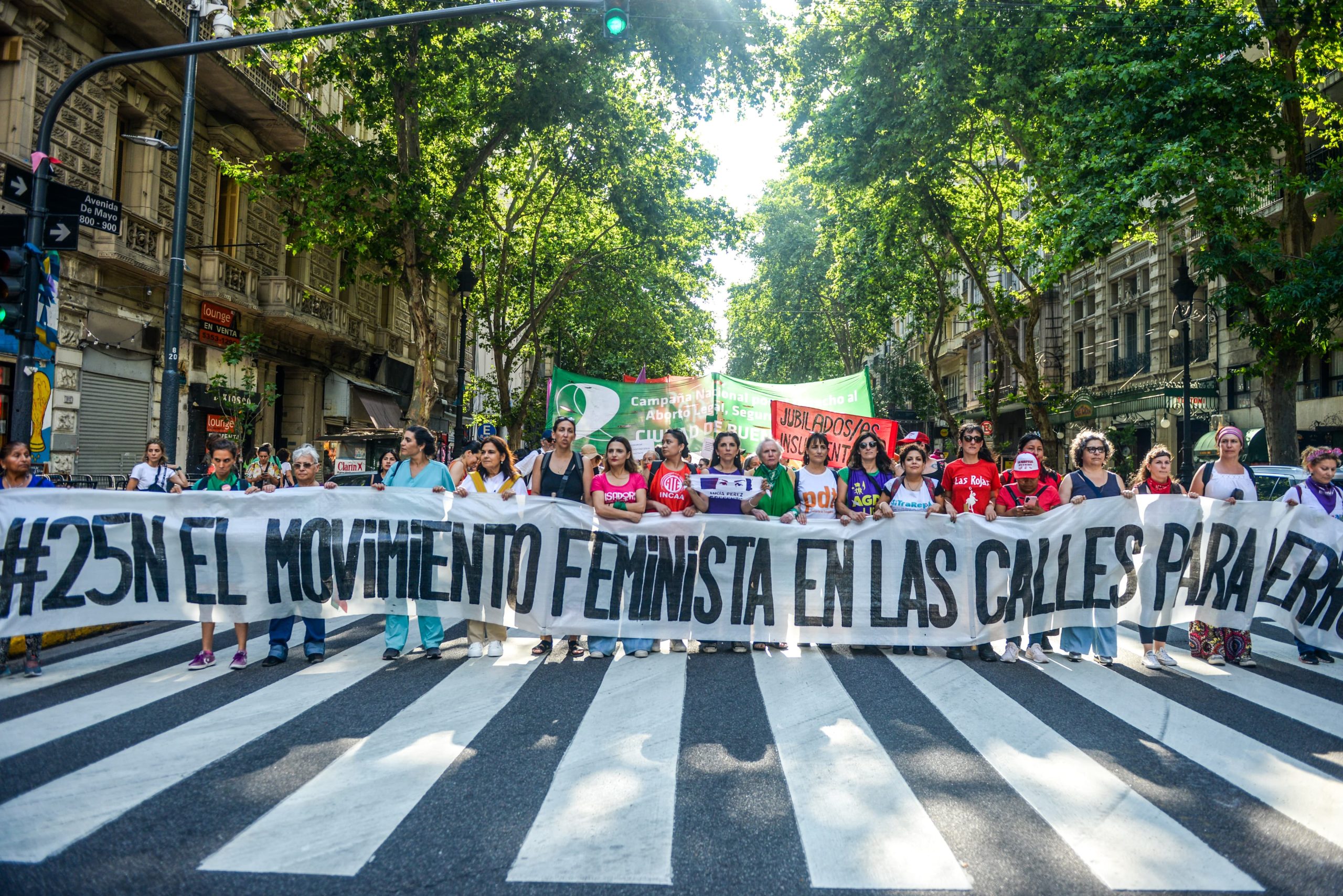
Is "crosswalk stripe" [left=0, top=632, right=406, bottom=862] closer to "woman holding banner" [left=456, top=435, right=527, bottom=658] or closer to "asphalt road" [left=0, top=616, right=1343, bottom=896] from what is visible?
"asphalt road" [left=0, top=616, right=1343, bottom=896]

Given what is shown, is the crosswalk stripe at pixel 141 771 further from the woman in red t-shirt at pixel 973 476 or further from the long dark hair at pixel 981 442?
the long dark hair at pixel 981 442

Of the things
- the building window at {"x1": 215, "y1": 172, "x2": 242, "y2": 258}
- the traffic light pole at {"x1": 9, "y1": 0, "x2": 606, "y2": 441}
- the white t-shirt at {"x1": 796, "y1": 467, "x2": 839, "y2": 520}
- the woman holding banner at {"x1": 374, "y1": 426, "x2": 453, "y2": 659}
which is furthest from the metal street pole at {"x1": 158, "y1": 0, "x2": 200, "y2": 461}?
the building window at {"x1": 215, "y1": 172, "x2": 242, "y2": 258}

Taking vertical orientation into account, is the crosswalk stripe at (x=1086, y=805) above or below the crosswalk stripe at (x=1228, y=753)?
below

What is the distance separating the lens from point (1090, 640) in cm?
764

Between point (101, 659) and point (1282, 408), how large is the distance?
60.1ft

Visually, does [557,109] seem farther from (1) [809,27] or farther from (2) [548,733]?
(2) [548,733]

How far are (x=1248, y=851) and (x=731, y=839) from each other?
1952 millimetres

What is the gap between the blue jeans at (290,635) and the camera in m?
7.17

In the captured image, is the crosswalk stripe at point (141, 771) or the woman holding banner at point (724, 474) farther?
the woman holding banner at point (724, 474)

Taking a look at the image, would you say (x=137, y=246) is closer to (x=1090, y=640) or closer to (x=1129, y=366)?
(x=1090, y=640)

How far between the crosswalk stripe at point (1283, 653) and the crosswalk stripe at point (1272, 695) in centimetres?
55

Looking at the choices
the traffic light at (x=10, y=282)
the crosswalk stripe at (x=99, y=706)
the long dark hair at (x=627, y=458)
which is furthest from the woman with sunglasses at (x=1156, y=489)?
the traffic light at (x=10, y=282)

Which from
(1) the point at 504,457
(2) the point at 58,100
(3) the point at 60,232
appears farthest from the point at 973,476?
(2) the point at 58,100

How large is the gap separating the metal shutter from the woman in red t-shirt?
16534 millimetres
